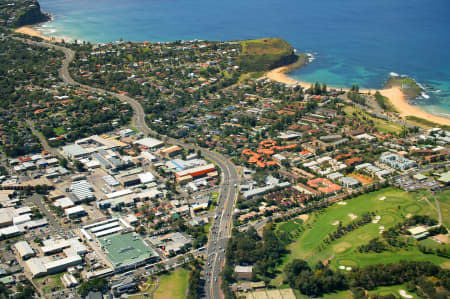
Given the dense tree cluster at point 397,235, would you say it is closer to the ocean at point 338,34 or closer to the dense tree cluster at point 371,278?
the dense tree cluster at point 371,278

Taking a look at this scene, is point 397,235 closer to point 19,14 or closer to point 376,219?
point 376,219

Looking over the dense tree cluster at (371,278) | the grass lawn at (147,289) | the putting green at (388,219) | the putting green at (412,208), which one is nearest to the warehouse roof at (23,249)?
the grass lawn at (147,289)

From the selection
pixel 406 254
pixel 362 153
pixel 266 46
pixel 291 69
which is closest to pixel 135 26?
pixel 266 46

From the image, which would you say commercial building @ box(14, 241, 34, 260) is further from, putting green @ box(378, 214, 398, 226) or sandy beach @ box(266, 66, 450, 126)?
sandy beach @ box(266, 66, 450, 126)

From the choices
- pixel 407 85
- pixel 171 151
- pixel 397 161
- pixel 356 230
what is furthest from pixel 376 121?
pixel 171 151

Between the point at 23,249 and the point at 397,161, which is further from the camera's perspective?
the point at 397,161

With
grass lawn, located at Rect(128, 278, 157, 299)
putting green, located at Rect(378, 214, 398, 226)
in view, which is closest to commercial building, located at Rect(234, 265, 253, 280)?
grass lawn, located at Rect(128, 278, 157, 299)

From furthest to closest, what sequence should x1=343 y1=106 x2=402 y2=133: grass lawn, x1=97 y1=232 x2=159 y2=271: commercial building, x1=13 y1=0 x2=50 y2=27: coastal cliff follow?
x1=13 y1=0 x2=50 y2=27: coastal cliff < x1=343 y1=106 x2=402 y2=133: grass lawn < x1=97 y1=232 x2=159 y2=271: commercial building
